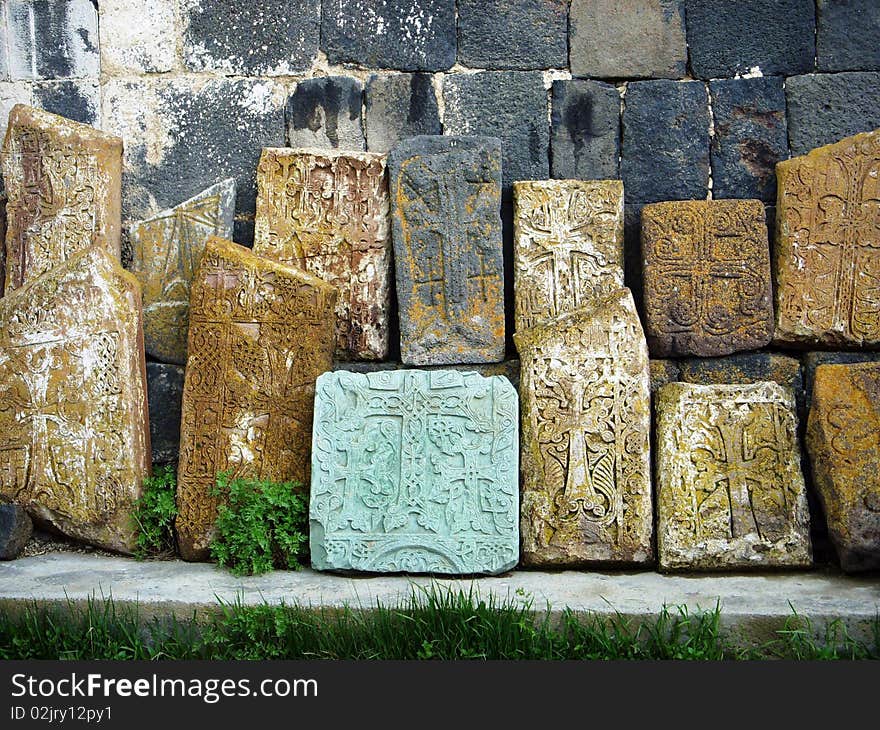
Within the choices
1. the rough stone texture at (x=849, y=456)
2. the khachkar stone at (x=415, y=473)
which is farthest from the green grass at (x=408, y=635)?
the rough stone texture at (x=849, y=456)

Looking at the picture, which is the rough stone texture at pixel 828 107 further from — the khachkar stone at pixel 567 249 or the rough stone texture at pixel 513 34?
the rough stone texture at pixel 513 34

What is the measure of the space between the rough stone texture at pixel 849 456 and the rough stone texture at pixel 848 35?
5.27 feet

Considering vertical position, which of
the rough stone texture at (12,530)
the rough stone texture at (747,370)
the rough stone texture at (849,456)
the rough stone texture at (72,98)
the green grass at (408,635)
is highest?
the rough stone texture at (72,98)

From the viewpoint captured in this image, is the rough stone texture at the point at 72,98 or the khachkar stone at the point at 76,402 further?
the rough stone texture at the point at 72,98

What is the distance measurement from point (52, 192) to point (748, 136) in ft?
10.4

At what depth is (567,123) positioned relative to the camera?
4875 millimetres

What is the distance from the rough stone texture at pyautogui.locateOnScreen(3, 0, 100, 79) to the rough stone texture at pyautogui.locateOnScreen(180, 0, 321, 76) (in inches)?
17.8

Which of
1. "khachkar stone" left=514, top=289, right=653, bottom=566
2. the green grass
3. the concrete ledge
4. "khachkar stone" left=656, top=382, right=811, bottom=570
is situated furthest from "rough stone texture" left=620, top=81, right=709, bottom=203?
the green grass

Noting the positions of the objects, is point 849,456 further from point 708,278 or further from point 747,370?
point 708,278

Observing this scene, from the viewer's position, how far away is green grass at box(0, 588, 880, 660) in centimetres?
326

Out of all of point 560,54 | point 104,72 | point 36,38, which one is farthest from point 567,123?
point 36,38

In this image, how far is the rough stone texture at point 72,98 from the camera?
16.3ft

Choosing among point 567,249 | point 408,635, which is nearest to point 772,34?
point 567,249

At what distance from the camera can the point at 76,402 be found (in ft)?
14.0
